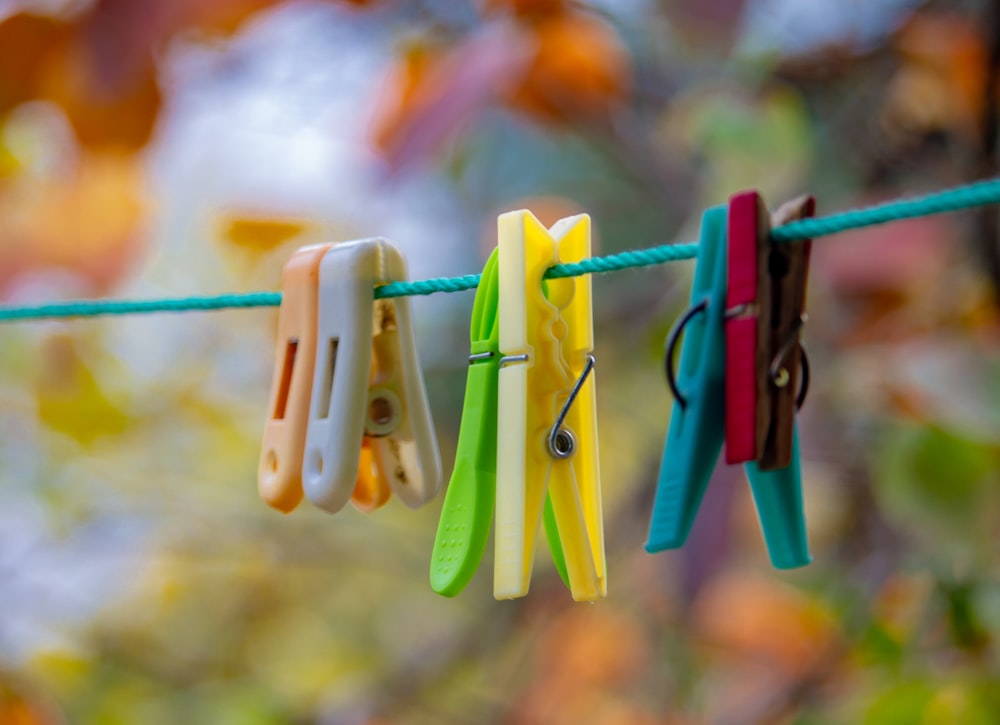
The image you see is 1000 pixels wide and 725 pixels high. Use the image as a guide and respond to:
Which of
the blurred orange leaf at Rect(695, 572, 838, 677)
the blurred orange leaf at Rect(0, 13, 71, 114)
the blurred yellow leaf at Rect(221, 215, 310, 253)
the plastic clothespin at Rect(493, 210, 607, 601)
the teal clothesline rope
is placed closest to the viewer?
the teal clothesline rope

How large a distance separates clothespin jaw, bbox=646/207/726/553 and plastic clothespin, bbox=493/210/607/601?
68mm

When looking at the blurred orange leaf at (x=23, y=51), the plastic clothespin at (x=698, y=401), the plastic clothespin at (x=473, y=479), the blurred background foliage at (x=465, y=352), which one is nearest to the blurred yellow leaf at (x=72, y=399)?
the blurred background foliage at (x=465, y=352)

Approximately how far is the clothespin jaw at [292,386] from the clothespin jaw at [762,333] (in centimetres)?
29

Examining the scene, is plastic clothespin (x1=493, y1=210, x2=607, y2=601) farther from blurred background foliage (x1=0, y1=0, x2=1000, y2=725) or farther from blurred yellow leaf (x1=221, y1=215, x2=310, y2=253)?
blurred yellow leaf (x1=221, y1=215, x2=310, y2=253)

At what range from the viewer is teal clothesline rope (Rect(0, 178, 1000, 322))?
1.60ft

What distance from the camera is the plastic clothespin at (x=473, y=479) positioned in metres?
0.62

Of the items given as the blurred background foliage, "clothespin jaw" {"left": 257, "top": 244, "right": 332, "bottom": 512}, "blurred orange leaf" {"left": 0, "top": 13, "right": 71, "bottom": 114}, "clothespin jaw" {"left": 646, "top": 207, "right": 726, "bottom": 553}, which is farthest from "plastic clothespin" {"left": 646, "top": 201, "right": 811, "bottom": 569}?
"blurred orange leaf" {"left": 0, "top": 13, "right": 71, "bottom": 114}

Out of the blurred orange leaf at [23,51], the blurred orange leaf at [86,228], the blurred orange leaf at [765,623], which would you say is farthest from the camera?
the blurred orange leaf at [765,623]

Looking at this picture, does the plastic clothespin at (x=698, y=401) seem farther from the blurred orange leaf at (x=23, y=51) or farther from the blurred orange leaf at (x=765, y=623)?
the blurred orange leaf at (x=765, y=623)

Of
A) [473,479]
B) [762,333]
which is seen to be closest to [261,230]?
[473,479]

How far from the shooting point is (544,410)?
64 cm

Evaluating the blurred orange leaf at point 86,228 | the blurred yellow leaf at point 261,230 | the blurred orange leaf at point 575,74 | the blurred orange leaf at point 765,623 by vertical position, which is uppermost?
the blurred orange leaf at point 575,74

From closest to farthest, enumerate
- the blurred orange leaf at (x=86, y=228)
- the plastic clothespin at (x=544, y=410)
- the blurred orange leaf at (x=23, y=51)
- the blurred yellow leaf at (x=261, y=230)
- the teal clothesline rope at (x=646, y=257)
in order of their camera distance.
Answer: the teal clothesline rope at (x=646, y=257) → the plastic clothespin at (x=544, y=410) → the blurred orange leaf at (x=23, y=51) → the blurred orange leaf at (x=86, y=228) → the blurred yellow leaf at (x=261, y=230)

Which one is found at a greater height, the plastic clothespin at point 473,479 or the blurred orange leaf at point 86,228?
the blurred orange leaf at point 86,228
